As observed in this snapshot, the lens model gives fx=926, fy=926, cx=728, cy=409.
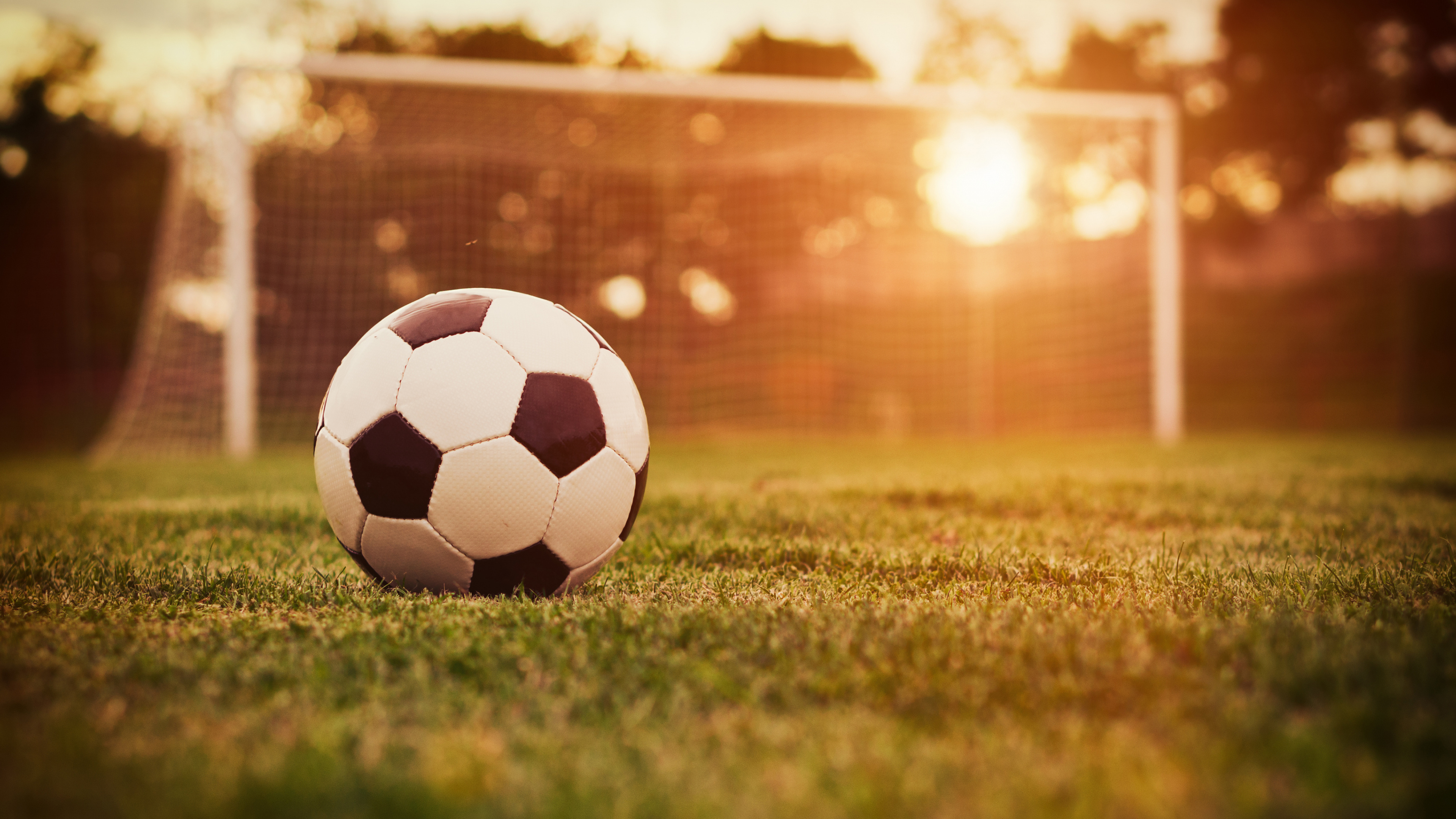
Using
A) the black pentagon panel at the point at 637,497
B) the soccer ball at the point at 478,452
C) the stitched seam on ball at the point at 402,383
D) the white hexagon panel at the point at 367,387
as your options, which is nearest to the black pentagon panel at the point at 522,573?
the soccer ball at the point at 478,452

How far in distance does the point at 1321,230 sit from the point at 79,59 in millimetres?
20188

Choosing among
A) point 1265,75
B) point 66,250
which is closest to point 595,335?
point 66,250

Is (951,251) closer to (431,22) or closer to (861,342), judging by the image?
(861,342)

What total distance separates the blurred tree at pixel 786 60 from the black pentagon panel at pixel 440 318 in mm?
12199

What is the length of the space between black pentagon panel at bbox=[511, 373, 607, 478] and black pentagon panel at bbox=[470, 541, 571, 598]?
188mm

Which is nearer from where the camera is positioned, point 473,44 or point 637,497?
point 637,497

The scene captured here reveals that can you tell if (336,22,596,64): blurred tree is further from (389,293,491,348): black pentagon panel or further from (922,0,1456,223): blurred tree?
(389,293,491,348): black pentagon panel

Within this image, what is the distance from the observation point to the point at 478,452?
6.31 ft

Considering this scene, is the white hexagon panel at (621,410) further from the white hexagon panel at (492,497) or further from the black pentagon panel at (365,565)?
the black pentagon panel at (365,565)

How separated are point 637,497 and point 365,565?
2.07 ft

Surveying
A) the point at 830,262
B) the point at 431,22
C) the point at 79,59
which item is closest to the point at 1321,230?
the point at 830,262

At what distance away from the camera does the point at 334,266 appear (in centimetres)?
974

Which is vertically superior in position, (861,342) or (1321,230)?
(1321,230)

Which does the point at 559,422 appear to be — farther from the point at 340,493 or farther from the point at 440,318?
the point at 340,493
